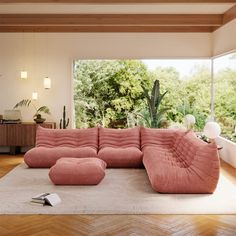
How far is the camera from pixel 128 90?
9.02 metres

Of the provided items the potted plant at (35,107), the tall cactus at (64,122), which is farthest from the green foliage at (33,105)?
the tall cactus at (64,122)

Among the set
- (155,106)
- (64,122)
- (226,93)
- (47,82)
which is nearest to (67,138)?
(64,122)

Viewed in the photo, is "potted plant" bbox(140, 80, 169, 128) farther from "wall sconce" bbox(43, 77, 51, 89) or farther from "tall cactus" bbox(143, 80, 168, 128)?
"wall sconce" bbox(43, 77, 51, 89)

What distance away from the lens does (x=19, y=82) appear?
26.9 feet

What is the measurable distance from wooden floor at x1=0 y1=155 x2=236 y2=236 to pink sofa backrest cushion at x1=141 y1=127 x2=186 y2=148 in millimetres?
2572

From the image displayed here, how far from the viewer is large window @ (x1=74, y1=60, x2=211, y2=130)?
28.9ft

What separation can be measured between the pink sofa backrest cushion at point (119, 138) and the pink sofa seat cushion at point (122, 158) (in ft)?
1.14

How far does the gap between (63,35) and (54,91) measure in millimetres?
1230

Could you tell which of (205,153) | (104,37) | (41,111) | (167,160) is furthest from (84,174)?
(104,37)

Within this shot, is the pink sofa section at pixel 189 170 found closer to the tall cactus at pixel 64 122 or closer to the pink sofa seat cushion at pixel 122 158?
the pink sofa seat cushion at pixel 122 158

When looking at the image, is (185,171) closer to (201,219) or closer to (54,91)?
(201,219)

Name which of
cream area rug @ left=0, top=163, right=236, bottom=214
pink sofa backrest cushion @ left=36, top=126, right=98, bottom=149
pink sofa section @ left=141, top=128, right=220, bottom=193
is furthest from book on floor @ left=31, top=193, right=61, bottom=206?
pink sofa backrest cushion @ left=36, top=126, right=98, bottom=149

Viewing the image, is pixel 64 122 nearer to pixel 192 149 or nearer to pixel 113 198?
pixel 192 149

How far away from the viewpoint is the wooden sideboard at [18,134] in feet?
25.2
